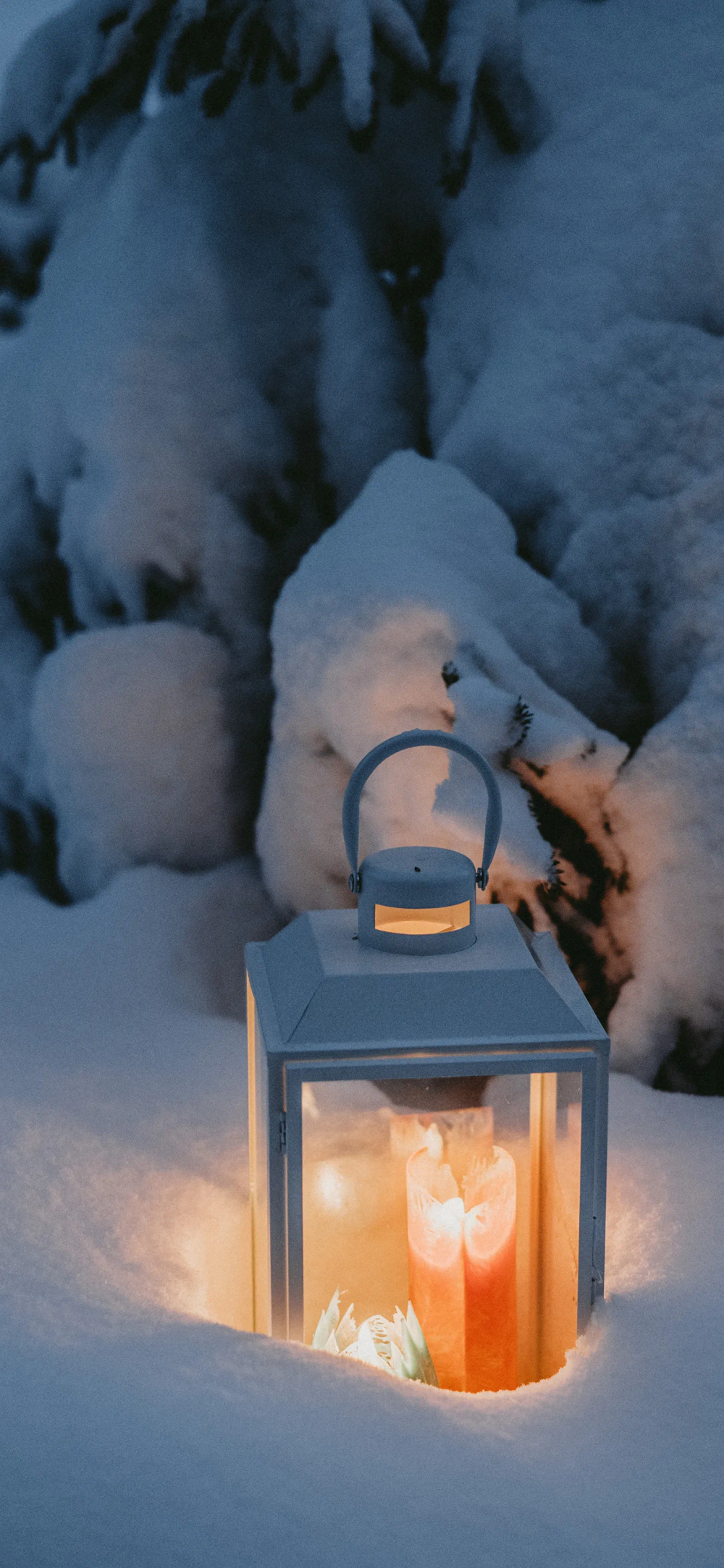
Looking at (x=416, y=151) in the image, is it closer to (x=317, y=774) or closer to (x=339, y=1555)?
(x=317, y=774)

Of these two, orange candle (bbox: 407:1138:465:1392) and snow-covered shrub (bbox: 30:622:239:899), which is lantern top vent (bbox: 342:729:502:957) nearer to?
orange candle (bbox: 407:1138:465:1392)

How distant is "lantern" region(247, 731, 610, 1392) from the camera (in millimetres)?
1160

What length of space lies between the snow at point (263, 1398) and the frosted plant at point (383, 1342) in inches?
5.3

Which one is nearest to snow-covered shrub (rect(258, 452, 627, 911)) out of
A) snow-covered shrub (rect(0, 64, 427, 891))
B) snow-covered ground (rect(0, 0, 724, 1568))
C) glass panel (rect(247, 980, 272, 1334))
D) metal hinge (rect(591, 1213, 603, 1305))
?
snow-covered ground (rect(0, 0, 724, 1568))

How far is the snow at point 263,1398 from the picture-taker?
0.87m

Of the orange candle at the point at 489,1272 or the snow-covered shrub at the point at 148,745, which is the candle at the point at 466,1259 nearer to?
the orange candle at the point at 489,1272

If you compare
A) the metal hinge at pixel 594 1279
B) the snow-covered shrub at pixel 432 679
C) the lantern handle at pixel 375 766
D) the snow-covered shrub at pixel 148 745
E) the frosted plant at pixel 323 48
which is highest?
the frosted plant at pixel 323 48

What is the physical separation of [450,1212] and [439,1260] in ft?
0.18

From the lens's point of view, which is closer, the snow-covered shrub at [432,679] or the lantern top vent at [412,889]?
the lantern top vent at [412,889]

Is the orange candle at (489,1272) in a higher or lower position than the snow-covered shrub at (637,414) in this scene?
lower

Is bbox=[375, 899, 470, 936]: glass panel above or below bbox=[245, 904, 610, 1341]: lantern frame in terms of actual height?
above

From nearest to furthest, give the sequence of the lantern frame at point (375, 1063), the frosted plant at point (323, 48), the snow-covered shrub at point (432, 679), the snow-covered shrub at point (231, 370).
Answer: the lantern frame at point (375, 1063) → the snow-covered shrub at point (432, 679) → the frosted plant at point (323, 48) → the snow-covered shrub at point (231, 370)

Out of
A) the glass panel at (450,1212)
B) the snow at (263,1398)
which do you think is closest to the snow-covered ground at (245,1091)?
the snow at (263,1398)

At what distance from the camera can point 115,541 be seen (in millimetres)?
2377
